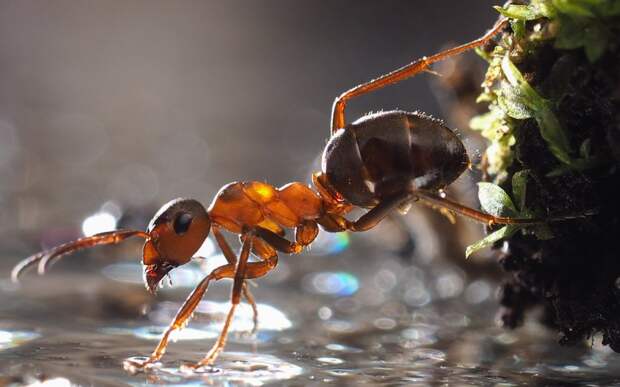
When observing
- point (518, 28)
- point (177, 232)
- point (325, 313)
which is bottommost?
point (325, 313)

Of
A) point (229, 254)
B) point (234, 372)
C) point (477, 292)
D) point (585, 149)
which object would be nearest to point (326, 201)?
point (229, 254)

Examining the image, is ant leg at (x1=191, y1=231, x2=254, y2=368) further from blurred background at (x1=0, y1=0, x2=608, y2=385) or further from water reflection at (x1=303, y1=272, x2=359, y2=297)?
water reflection at (x1=303, y1=272, x2=359, y2=297)

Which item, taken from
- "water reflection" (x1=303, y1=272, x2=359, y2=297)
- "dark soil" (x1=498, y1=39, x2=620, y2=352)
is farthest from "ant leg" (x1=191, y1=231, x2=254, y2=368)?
"water reflection" (x1=303, y1=272, x2=359, y2=297)

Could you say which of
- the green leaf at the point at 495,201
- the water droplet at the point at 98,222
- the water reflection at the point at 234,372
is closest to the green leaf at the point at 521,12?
the green leaf at the point at 495,201

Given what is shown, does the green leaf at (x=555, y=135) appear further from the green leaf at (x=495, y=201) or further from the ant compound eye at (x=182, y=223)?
the ant compound eye at (x=182, y=223)

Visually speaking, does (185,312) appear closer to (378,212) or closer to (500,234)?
(378,212)

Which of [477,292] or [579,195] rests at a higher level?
[477,292]

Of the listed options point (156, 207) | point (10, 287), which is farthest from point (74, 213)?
point (10, 287)
